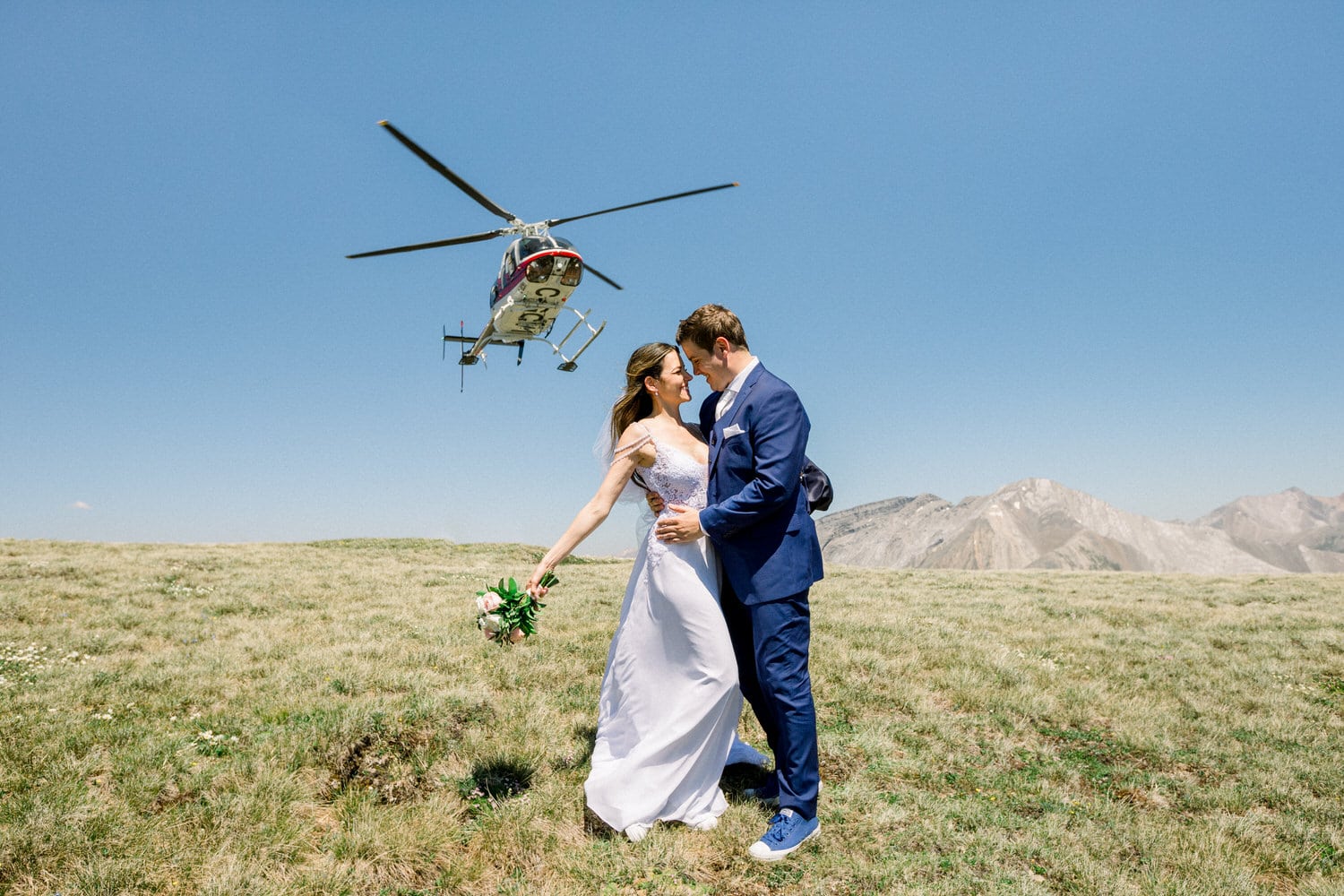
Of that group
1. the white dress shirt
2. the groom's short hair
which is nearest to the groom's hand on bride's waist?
the white dress shirt

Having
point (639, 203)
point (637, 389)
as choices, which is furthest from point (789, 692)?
point (639, 203)

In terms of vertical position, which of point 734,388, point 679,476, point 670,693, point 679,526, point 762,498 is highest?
point 734,388

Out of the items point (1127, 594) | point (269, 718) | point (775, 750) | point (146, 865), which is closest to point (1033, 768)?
point (775, 750)

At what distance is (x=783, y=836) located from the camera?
4.35 m

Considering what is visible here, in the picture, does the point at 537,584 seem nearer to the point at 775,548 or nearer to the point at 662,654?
the point at 662,654

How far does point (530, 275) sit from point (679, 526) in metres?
19.8

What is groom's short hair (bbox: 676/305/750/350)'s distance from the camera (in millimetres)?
4891

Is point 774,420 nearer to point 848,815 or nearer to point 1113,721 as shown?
point 848,815

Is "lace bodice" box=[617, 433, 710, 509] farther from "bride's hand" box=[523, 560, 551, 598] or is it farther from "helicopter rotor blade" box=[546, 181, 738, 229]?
"helicopter rotor blade" box=[546, 181, 738, 229]

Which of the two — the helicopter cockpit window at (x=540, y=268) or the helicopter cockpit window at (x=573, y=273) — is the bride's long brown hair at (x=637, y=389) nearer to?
the helicopter cockpit window at (x=540, y=268)

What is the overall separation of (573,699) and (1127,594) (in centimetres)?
1705

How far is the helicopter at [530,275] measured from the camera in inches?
883

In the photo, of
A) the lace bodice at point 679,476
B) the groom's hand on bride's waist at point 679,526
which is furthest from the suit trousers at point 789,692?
the lace bodice at point 679,476

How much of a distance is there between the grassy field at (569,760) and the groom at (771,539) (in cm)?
45
